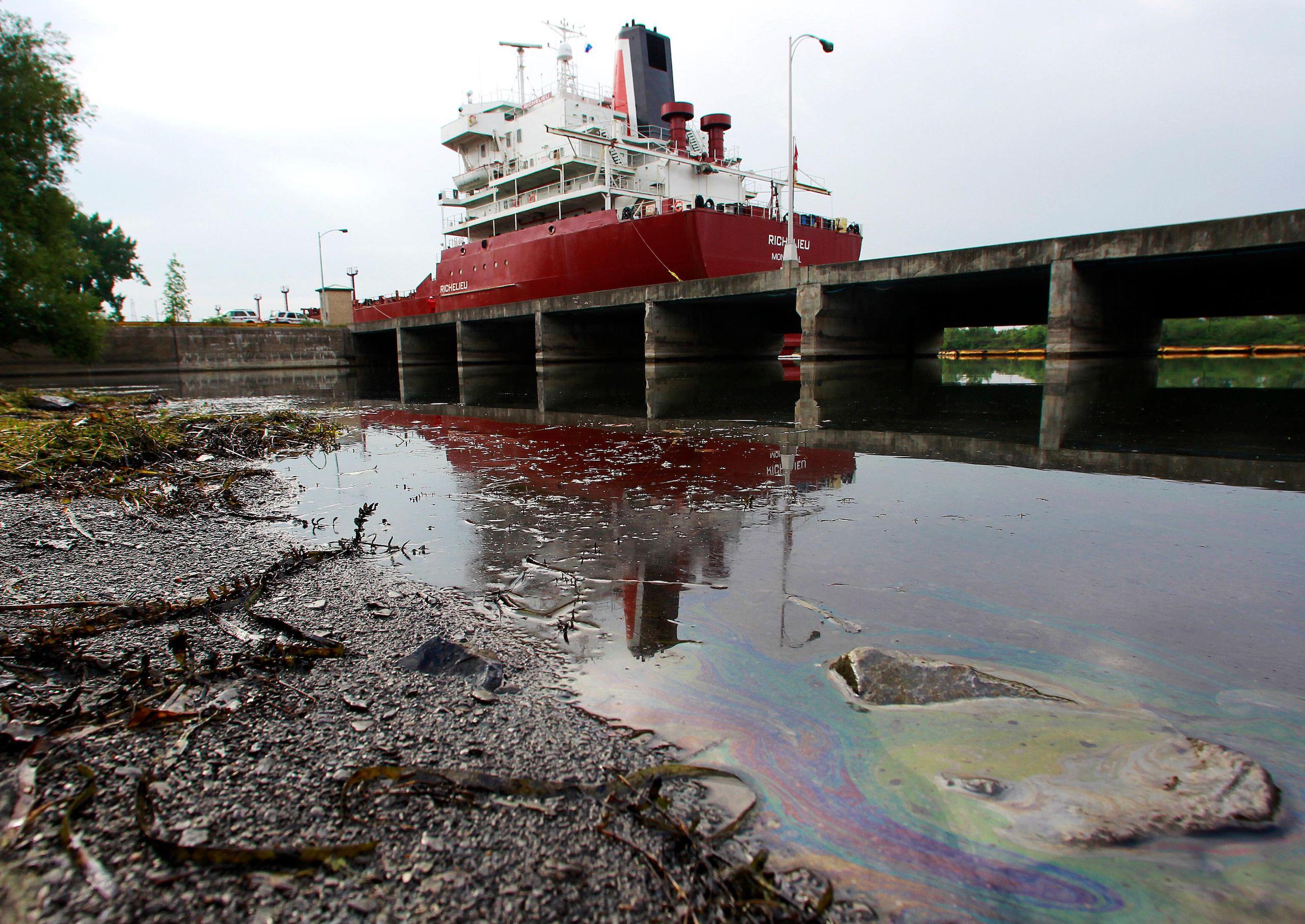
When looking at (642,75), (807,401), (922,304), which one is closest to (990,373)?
(922,304)

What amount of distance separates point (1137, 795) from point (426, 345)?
26.9 metres

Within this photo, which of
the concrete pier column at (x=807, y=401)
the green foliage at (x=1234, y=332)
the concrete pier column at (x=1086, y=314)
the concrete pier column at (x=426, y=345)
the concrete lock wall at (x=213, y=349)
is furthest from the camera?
the green foliage at (x=1234, y=332)

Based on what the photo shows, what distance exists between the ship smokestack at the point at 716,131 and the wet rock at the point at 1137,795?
25080mm

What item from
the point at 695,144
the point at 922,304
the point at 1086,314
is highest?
the point at 695,144

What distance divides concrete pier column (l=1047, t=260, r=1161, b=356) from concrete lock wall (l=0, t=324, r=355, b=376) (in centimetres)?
2753

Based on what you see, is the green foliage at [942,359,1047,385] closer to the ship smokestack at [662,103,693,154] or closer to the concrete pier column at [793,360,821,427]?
the concrete pier column at [793,360,821,427]

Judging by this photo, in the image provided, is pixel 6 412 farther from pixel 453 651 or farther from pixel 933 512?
pixel 933 512

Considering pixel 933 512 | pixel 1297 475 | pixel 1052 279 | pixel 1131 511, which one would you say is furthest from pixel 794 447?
pixel 1052 279

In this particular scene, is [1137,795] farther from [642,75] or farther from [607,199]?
[642,75]

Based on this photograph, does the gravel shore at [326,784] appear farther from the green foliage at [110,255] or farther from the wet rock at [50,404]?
the green foliage at [110,255]

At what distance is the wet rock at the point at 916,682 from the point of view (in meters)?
1.90

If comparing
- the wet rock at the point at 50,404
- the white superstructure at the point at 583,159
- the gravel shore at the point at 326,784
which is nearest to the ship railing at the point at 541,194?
the white superstructure at the point at 583,159

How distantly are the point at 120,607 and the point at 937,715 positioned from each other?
8.88 ft

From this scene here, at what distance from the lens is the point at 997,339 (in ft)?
178
